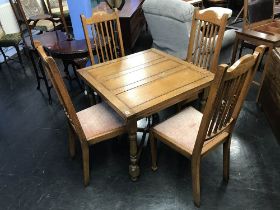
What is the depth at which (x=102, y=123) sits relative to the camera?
1.71 m

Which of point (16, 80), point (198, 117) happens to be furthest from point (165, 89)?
point (16, 80)

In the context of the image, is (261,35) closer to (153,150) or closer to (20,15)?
(153,150)

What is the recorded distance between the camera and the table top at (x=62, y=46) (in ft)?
7.41

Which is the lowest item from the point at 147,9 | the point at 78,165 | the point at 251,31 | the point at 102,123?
the point at 78,165

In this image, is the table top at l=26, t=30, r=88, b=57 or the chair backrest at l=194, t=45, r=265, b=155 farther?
the table top at l=26, t=30, r=88, b=57

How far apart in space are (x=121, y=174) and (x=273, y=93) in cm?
157

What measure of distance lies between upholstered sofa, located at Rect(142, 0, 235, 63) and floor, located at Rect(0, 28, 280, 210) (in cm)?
83

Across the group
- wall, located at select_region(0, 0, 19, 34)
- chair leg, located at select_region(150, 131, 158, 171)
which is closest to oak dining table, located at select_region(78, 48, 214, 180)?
chair leg, located at select_region(150, 131, 158, 171)

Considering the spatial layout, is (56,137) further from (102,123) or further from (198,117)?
(198,117)

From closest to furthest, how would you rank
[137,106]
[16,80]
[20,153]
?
[137,106], [20,153], [16,80]

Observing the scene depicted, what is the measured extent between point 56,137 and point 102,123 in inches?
32.7

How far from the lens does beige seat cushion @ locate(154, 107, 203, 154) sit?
1518mm

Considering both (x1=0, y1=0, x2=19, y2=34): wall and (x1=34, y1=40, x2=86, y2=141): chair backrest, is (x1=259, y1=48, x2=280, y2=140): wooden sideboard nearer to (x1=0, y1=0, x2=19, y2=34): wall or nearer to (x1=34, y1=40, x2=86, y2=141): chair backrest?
(x1=34, y1=40, x2=86, y2=141): chair backrest

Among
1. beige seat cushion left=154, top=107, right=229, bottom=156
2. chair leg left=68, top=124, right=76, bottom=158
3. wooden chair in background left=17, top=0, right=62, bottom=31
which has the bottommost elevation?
chair leg left=68, top=124, right=76, bottom=158
